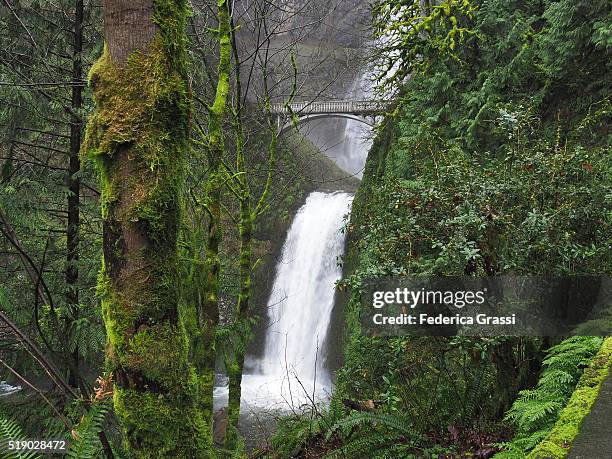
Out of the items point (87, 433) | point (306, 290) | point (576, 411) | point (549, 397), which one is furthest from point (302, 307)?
point (87, 433)

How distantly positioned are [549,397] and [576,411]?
61 cm

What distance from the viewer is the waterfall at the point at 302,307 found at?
46.6 feet

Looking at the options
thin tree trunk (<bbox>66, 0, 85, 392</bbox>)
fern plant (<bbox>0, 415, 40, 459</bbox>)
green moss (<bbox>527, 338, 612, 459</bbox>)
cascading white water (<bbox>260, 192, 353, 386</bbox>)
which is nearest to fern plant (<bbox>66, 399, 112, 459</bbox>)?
fern plant (<bbox>0, 415, 40, 459</bbox>)

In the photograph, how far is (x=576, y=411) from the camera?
209 centimetres

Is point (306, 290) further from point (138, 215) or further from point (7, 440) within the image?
point (7, 440)

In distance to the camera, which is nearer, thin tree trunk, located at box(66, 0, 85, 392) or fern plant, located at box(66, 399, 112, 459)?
fern plant, located at box(66, 399, 112, 459)

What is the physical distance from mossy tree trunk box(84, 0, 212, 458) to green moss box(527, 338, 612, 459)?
5.25 ft

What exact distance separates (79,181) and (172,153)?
13.5 ft

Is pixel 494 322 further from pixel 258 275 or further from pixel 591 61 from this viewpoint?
pixel 258 275

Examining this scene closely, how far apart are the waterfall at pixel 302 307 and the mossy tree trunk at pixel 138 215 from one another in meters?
11.0

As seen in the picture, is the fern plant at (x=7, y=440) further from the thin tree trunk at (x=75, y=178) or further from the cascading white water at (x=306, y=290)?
the cascading white water at (x=306, y=290)

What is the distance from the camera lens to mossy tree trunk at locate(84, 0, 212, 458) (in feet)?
7.04

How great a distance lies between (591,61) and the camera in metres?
8.21

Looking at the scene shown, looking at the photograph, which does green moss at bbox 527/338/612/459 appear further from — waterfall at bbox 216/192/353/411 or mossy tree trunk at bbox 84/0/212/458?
waterfall at bbox 216/192/353/411
